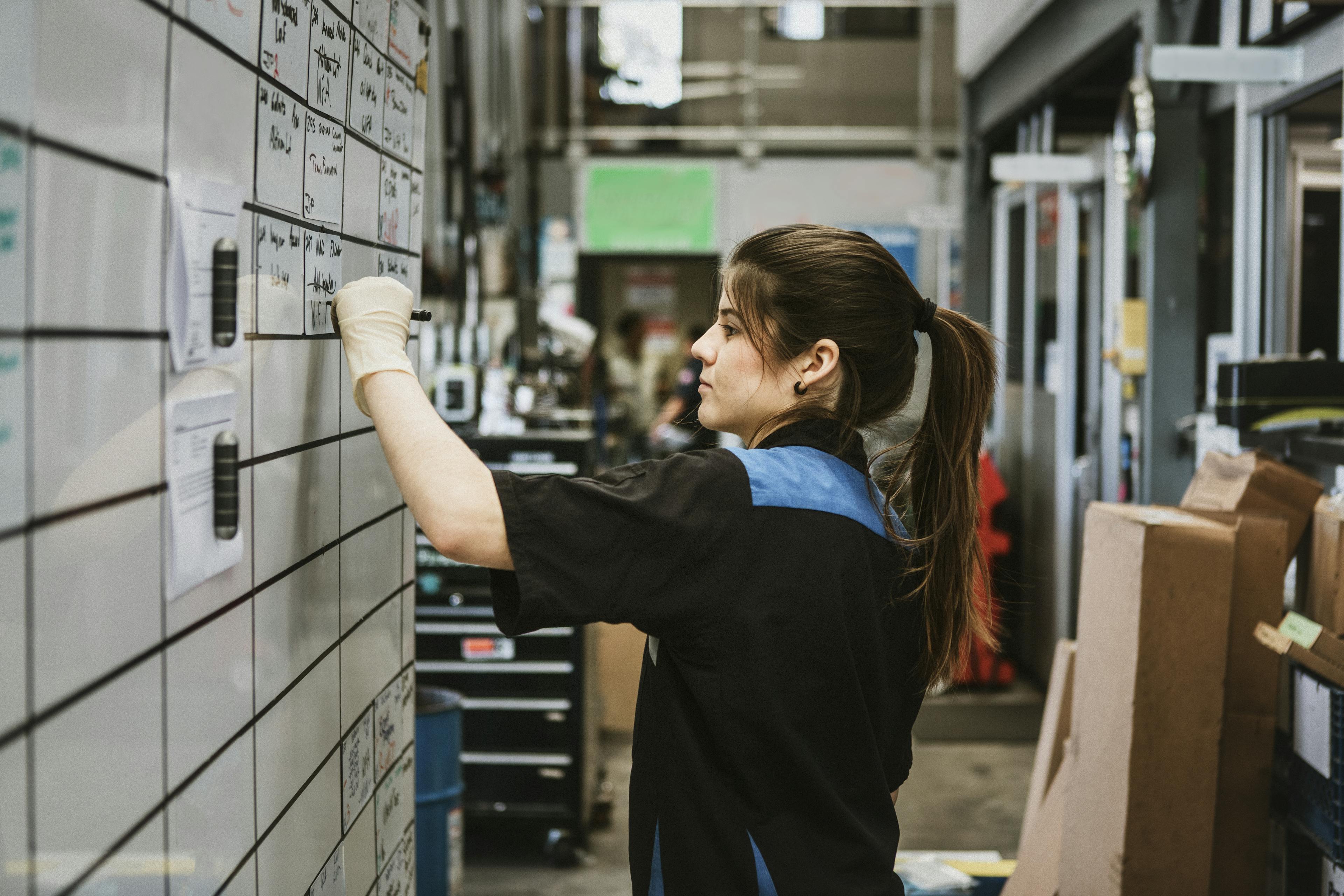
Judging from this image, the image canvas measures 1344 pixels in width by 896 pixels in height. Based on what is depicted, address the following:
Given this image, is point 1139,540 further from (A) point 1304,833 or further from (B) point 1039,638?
(B) point 1039,638

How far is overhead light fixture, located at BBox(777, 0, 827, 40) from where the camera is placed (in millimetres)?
8648

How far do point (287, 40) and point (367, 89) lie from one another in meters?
0.27

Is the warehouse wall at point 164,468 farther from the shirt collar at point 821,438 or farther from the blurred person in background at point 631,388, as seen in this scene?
the blurred person in background at point 631,388

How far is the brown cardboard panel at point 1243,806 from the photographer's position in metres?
2.20

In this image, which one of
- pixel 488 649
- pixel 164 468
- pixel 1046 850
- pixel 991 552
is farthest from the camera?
pixel 991 552

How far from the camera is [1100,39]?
430cm

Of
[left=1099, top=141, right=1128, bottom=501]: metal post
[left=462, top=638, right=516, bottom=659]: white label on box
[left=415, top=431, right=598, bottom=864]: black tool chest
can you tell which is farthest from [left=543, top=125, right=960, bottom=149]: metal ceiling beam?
[left=462, top=638, right=516, bottom=659]: white label on box

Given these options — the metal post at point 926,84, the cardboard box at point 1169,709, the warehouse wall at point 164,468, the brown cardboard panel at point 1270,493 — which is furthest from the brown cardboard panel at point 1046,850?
the metal post at point 926,84

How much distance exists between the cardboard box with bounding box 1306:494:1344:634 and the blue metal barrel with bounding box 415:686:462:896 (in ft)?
6.39

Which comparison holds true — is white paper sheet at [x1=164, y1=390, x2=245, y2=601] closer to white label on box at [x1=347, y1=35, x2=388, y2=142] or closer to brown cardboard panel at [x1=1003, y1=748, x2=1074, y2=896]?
white label on box at [x1=347, y1=35, x2=388, y2=142]

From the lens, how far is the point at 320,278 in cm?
131

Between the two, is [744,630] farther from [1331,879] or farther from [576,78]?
[576,78]

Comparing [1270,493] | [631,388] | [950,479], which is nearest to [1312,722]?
[1270,493]

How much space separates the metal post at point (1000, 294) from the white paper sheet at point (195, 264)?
18.3ft
